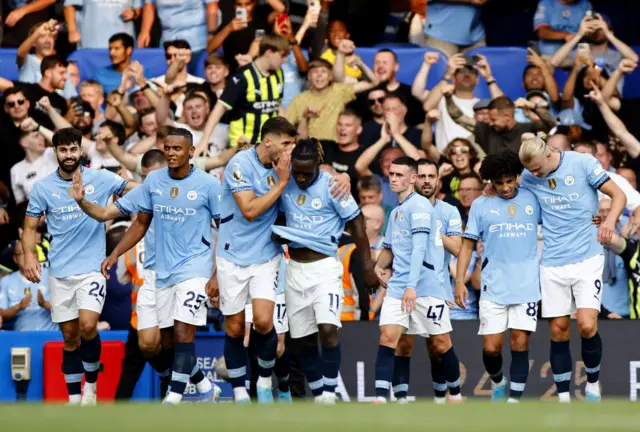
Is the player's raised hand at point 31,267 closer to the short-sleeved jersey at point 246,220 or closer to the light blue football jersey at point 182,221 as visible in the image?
the light blue football jersey at point 182,221

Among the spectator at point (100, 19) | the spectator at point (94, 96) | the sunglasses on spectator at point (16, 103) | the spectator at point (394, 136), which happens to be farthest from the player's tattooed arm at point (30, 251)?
the spectator at point (100, 19)

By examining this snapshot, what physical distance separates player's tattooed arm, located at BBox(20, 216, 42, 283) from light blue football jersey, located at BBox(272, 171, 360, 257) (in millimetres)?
2157

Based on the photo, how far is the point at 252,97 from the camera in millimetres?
15156

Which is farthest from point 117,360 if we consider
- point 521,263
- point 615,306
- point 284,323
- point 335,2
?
point 335,2

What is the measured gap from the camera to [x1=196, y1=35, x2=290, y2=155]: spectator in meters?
15.0

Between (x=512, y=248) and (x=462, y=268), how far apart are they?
0.44m

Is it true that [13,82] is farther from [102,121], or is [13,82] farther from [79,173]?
[79,173]

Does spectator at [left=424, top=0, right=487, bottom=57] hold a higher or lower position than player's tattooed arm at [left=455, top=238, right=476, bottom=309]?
higher

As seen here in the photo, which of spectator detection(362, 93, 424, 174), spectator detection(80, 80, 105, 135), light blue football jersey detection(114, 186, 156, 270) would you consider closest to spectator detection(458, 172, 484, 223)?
spectator detection(362, 93, 424, 174)

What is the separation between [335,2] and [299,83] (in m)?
1.85

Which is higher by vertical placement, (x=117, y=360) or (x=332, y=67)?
(x=332, y=67)

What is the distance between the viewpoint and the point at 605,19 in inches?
664

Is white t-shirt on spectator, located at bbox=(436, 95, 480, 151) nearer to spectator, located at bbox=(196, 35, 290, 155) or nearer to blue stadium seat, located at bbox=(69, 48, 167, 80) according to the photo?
spectator, located at bbox=(196, 35, 290, 155)

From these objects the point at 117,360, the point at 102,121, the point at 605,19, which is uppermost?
the point at 605,19
